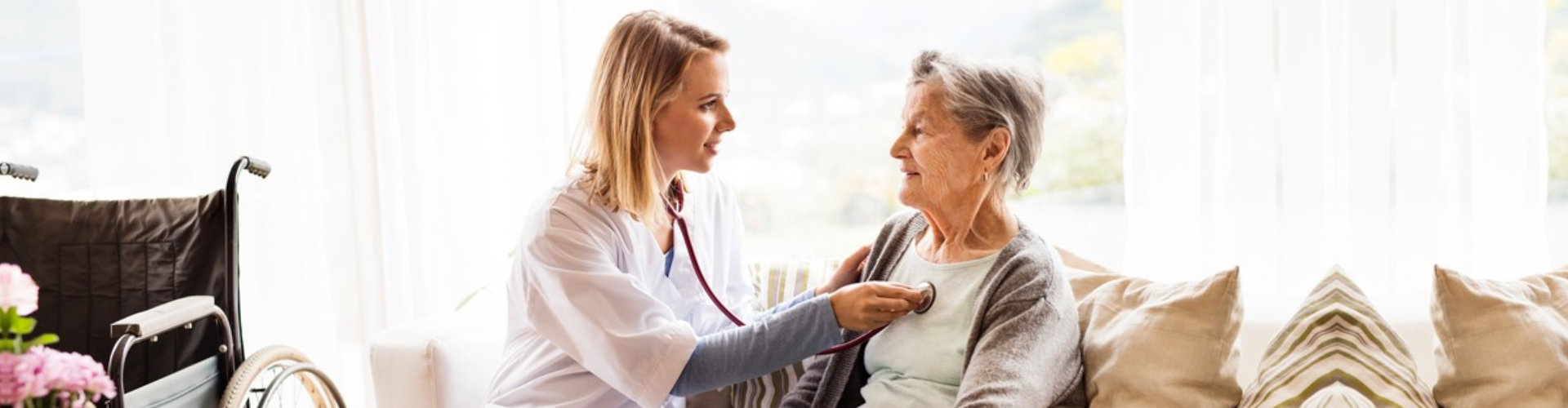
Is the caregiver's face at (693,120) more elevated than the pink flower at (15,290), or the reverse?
the caregiver's face at (693,120)

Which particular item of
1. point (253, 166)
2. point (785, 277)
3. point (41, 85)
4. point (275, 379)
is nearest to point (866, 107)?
point (785, 277)

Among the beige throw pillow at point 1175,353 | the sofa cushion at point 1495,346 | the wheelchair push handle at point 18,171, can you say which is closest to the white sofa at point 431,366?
the wheelchair push handle at point 18,171

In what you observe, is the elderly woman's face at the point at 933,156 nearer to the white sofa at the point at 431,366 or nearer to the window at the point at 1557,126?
the white sofa at the point at 431,366

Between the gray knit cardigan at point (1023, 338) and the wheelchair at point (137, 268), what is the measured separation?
3.80 feet

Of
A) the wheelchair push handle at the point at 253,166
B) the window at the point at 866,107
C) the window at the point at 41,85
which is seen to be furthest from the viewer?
the window at the point at 41,85

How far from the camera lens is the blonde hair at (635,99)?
204 cm

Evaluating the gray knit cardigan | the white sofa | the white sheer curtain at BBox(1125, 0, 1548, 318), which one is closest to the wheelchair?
the white sofa

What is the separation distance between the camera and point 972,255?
2.00 metres

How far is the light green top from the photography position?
1.96 m

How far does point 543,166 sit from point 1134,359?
6.19 ft

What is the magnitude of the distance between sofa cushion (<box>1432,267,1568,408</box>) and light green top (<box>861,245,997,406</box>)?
24.9 inches

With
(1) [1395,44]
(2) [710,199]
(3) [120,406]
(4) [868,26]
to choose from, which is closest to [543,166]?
(4) [868,26]

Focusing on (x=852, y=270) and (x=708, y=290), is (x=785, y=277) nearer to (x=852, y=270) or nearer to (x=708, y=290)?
(x=852, y=270)

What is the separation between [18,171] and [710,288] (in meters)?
1.34
